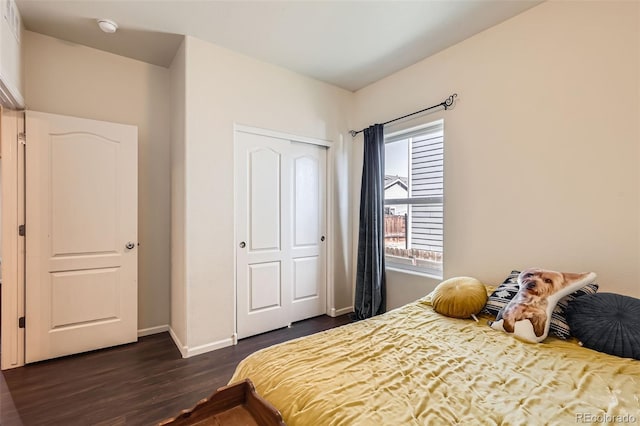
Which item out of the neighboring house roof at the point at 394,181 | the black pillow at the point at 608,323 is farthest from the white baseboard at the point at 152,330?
the black pillow at the point at 608,323

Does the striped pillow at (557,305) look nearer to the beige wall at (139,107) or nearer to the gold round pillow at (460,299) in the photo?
the gold round pillow at (460,299)

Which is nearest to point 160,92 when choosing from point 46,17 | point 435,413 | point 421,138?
point 46,17

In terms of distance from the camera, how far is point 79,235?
8.50 feet

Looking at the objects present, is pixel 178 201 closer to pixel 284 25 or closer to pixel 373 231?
pixel 284 25

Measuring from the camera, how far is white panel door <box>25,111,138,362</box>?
242 cm

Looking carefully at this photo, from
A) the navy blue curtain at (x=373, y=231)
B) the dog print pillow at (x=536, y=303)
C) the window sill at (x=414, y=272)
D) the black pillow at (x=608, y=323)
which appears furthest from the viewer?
the navy blue curtain at (x=373, y=231)

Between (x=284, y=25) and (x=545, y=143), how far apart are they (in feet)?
7.26

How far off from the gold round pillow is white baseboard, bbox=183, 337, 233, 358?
1.90 metres

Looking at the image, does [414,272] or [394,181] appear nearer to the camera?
[414,272]

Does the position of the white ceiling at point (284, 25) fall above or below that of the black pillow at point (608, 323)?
above

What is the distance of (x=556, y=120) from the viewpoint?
207 centimetres

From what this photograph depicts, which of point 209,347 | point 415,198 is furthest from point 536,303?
point 209,347

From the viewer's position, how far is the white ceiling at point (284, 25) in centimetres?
217

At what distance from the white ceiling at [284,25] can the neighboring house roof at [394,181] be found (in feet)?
3.88
